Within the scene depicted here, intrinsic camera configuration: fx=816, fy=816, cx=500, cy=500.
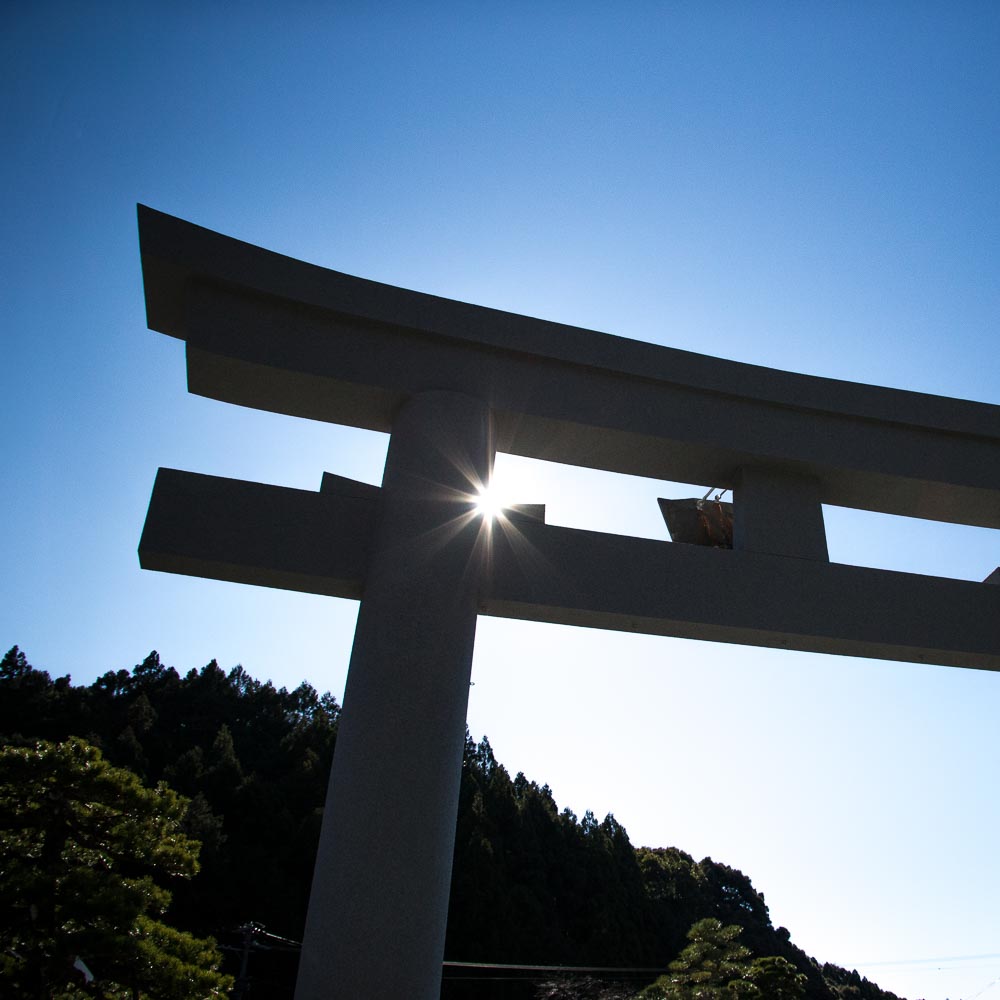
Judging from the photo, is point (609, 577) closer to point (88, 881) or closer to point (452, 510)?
point (452, 510)

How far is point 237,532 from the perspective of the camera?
3396mm

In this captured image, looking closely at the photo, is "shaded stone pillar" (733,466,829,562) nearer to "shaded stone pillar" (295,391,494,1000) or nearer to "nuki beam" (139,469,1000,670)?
"nuki beam" (139,469,1000,670)

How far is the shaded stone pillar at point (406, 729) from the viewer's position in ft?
9.40

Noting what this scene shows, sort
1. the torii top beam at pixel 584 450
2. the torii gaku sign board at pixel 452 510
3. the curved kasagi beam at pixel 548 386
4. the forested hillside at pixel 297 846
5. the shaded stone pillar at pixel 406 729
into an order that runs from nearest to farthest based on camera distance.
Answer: the shaded stone pillar at pixel 406 729 → the torii gaku sign board at pixel 452 510 → the torii top beam at pixel 584 450 → the curved kasagi beam at pixel 548 386 → the forested hillside at pixel 297 846

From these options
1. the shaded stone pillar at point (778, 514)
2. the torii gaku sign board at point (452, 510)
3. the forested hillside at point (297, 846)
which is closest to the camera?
the torii gaku sign board at point (452, 510)

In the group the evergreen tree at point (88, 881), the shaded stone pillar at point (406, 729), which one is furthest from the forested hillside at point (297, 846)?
the shaded stone pillar at point (406, 729)

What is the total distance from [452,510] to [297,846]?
69.0 ft

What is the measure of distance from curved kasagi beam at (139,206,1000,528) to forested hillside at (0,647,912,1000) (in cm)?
1519

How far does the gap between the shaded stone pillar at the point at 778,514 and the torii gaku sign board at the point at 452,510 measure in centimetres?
1

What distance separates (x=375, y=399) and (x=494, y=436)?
0.61m

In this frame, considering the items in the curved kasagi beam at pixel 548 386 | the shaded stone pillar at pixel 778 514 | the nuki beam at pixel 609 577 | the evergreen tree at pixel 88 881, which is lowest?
the evergreen tree at pixel 88 881

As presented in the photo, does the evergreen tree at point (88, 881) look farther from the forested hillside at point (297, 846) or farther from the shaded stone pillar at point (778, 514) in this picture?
the forested hillside at point (297, 846)

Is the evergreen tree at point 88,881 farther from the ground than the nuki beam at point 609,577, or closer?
closer

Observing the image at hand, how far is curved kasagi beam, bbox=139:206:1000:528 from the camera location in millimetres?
3744
